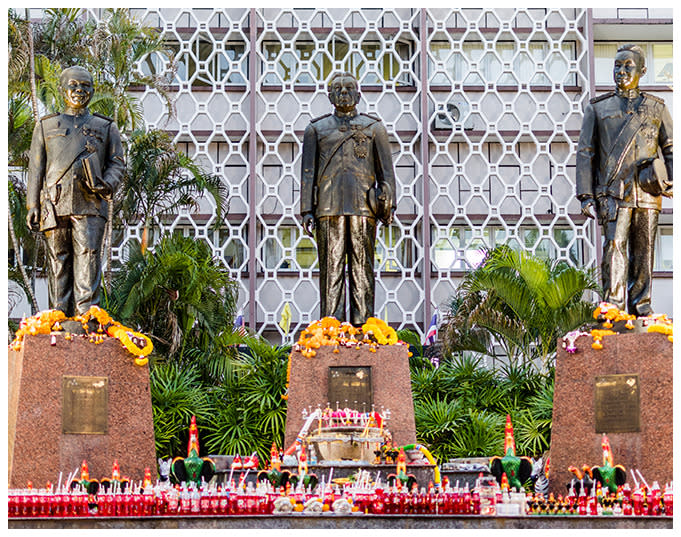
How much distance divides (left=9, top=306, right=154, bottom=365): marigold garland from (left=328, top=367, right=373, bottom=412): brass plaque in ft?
5.68

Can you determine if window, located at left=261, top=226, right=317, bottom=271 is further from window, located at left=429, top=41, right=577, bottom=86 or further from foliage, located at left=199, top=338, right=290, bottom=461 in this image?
foliage, located at left=199, top=338, right=290, bottom=461

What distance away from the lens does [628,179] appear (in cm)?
944

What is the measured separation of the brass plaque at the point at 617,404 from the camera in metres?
8.74

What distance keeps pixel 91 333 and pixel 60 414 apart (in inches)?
29.4

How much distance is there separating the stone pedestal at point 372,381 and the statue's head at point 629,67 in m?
3.19

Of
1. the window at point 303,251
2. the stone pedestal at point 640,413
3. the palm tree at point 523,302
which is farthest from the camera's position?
the window at point 303,251

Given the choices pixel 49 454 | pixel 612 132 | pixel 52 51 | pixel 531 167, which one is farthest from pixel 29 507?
pixel 531 167

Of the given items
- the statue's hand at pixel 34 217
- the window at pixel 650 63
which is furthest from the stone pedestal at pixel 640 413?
the window at pixel 650 63

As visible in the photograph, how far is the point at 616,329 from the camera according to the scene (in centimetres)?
912

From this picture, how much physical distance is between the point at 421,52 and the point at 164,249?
932 cm

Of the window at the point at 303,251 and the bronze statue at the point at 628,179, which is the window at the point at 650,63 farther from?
the bronze statue at the point at 628,179

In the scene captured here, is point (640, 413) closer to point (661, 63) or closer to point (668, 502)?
point (668, 502)

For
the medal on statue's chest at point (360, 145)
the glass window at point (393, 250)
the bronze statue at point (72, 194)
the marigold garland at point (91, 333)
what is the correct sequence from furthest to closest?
the glass window at point (393, 250)
the medal on statue's chest at point (360, 145)
the bronze statue at point (72, 194)
the marigold garland at point (91, 333)

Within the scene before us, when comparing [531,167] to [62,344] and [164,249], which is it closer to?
[164,249]
